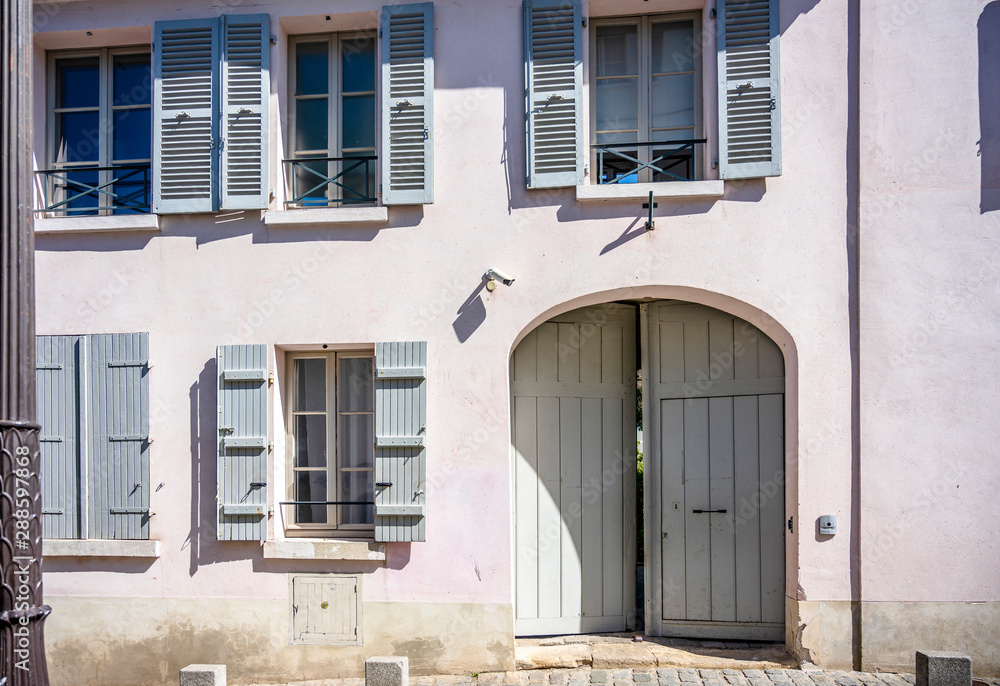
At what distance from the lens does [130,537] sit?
558 cm

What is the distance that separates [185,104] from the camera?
18.8ft

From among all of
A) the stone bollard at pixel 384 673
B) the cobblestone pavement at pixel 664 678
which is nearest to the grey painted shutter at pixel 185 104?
the stone bollard at pixel 384 673

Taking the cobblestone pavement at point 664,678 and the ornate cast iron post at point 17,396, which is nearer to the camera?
the ornate cast iron post at point 17,396

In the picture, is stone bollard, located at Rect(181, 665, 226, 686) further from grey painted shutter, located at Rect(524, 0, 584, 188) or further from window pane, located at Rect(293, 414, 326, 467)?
grey painted shutter, located at Rect(524, 0, 584, 188)

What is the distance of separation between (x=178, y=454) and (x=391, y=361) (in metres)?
1.78

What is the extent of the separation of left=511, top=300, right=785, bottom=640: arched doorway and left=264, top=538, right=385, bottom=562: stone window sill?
1182 millimetres

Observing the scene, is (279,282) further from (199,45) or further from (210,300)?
(199,45)

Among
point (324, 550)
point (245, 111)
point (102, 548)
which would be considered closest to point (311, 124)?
point (245, 111)

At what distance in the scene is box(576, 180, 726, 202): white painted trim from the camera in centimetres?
532

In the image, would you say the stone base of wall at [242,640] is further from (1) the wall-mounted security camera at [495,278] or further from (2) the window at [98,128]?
(2) the window at [98,128]

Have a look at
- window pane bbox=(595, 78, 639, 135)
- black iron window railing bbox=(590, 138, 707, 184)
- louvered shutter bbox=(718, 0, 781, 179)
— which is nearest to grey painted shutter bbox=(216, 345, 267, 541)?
black iron window railing bbox=(590, 138, 707, 184)

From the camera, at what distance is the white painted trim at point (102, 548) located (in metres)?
5.52

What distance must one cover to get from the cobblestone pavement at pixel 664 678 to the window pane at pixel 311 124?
409 centimetres

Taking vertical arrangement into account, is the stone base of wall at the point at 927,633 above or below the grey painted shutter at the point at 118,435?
below
